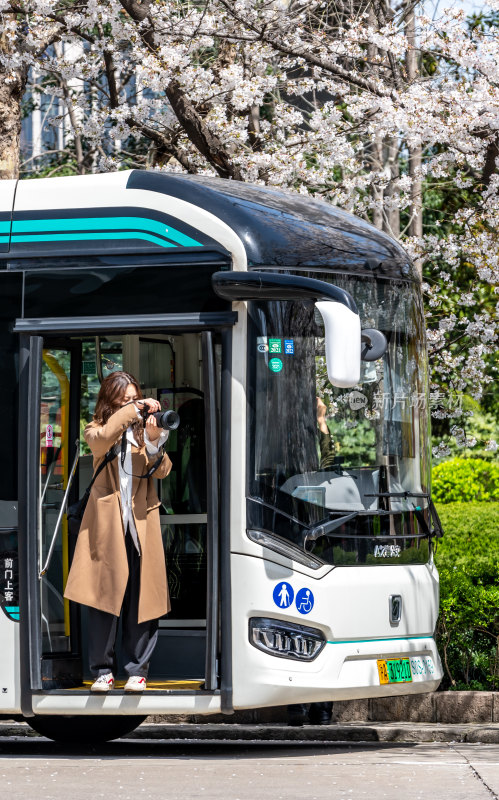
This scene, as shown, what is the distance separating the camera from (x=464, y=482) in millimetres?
16328

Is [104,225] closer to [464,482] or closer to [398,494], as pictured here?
[398,494]

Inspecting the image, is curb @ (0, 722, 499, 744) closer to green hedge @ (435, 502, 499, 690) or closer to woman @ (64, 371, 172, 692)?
green hedge @ (435, 502, 499, 690)

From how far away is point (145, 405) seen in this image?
26.5ft

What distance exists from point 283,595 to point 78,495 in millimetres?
1488

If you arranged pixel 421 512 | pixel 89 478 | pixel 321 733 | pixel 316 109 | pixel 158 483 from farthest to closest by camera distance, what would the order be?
pixel 316 109 → pixel 321 733 → pixel 158 483 → pixel 89 478 → pixel 421 512

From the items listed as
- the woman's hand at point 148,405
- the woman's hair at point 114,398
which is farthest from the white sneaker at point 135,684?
the woman's hand at point 148,405

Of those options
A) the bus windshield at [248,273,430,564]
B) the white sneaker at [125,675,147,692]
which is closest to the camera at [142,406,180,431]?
the bus windshield at [248,273,430,564]

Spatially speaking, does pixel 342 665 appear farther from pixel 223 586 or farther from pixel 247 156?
pixel 247 156

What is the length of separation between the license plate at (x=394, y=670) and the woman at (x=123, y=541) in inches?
49.0

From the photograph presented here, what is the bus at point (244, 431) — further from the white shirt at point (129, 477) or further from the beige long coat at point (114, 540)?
the white shirt at point (129, 477)

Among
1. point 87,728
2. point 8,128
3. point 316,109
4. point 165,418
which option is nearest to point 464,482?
→ point 316,109

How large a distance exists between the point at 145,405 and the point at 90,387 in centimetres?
73

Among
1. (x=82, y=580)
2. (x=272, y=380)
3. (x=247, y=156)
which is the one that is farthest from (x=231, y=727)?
(x=247, y=156)

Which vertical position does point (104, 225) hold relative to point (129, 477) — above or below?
above
